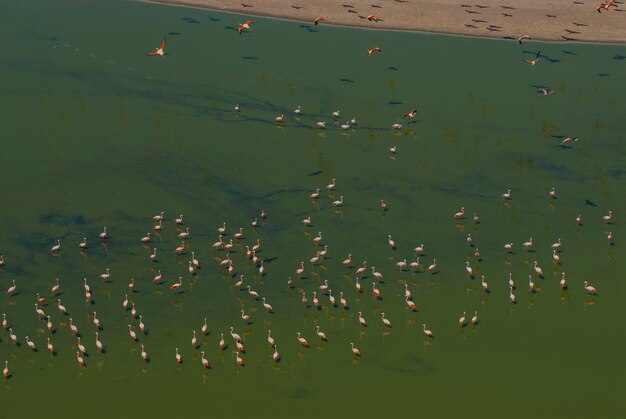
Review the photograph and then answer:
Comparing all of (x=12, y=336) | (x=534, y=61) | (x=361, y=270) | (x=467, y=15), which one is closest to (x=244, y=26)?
(x=467, y=15)

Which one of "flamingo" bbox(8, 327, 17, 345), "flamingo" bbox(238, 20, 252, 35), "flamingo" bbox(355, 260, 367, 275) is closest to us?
"flamingo" bbox(8, 327, 17, 345)

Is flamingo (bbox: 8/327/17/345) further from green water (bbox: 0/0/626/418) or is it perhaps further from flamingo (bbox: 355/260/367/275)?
flamingo (bbox: 355/260/367/275)

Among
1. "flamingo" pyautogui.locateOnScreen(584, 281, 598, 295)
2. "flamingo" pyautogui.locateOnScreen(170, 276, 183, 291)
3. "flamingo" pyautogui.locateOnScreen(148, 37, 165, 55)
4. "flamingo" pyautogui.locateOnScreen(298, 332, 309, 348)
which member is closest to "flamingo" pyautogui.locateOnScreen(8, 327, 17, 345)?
"flamingo" pyautogui.locateOnScreen(170, 276, 183, 291)

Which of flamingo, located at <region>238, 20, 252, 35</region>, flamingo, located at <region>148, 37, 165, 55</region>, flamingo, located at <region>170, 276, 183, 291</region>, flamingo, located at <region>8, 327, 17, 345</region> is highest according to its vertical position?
flamingo, located at <region>238, 20, 252, 35</region>

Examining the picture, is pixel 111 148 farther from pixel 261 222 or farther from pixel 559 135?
pixel 559 135

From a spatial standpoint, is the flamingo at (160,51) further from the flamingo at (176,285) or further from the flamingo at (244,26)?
the flamingo at (176,285)

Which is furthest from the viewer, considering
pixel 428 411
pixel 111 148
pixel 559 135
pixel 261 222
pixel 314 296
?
pixel 559 135

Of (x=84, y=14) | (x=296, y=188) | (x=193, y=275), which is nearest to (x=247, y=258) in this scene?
(x=193, y=275)
